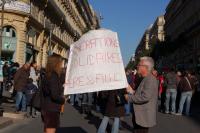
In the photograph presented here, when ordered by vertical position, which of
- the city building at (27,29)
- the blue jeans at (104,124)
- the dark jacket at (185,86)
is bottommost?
the blue jeans at (104,124)

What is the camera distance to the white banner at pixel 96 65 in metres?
7.75

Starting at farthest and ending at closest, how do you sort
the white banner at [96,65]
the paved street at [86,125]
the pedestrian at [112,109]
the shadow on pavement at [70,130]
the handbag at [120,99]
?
the paved street at [86,125] → the shadow on pavement at [70,130] → the pedestrian at [112,109] → the handbag at [120,99] → the white banner at [96,65]

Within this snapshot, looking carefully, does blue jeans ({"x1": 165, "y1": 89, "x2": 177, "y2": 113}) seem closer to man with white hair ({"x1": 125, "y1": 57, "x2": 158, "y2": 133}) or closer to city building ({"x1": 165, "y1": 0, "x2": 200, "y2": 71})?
man with white hair ({"x1": 125, "y1": 57, "x2": 158, "y2": 133})

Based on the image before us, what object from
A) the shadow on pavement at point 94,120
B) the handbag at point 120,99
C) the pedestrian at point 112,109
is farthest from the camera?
the shadow on pavement at point 94,120

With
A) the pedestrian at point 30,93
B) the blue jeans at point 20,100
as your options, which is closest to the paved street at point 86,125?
the pedestrian at point 30,93

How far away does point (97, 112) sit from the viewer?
61.5ft

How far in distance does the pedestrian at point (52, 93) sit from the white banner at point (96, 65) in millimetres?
168

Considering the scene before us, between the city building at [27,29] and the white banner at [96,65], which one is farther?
the city building at [27,29]

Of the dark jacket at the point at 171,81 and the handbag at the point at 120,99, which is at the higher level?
the dark jacket at the point at 171,81

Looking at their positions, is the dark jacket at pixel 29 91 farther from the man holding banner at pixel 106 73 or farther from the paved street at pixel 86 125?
the man holding banner at pixel 106 73

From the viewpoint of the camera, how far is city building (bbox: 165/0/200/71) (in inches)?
2787

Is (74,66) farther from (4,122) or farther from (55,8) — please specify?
(55,8)

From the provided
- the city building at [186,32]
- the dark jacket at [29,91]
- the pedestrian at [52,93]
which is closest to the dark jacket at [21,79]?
the dark jacket at [29,91]

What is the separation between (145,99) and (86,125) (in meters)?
7.13
